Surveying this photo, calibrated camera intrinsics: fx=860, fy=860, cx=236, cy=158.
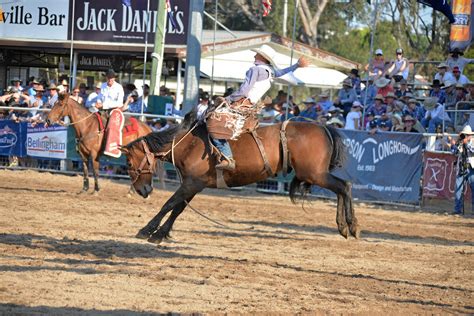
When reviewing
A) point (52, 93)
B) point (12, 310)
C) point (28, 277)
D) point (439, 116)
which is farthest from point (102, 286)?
point (52, 93)

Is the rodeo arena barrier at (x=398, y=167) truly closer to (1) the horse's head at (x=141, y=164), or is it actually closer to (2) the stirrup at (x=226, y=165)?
(1) the horse's head at (x=141, y=164)

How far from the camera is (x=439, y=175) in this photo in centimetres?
1973

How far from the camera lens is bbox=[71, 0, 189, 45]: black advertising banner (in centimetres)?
2838

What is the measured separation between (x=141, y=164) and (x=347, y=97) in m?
12.2

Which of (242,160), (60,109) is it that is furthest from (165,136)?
(60,109)

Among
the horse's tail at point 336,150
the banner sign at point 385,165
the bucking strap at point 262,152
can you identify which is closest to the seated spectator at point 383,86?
the banner sign at point 385,165

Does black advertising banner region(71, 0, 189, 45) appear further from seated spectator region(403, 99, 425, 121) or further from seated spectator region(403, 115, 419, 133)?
seated spectator region(403, 115, 419, 133)

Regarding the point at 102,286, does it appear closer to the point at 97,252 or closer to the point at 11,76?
the point at 97,252

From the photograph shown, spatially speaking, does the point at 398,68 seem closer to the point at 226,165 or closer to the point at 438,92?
the point at 438,92

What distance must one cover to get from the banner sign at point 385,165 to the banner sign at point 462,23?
3290 millimetres

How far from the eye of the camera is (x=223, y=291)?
29.4 feet

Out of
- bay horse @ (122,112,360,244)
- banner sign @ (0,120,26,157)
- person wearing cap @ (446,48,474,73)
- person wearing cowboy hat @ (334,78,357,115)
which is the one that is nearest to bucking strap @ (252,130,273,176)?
bay horse @ (122,112,360,244)

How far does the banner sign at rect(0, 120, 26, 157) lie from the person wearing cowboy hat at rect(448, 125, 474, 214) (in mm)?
11746

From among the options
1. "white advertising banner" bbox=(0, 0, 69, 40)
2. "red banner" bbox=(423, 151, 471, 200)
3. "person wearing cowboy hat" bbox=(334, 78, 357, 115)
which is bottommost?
"red banner" bbox=(423, 151, 471, 200)
